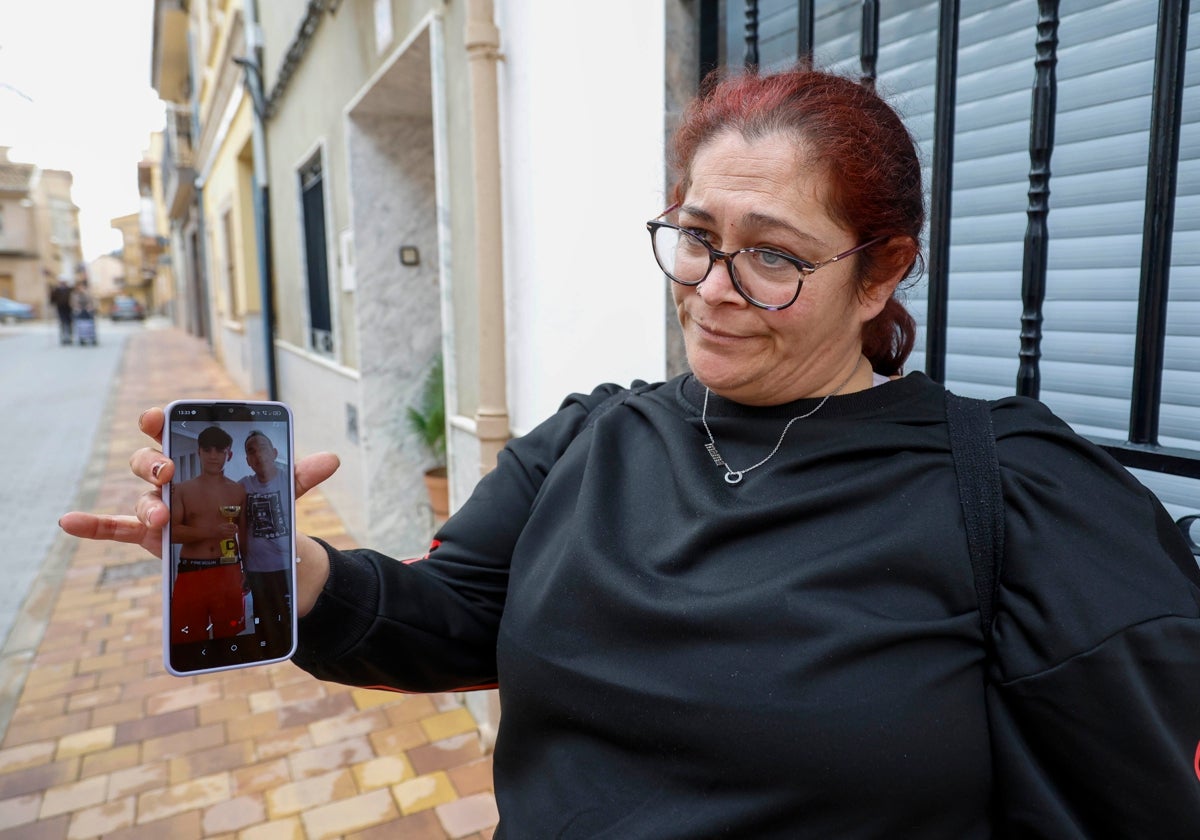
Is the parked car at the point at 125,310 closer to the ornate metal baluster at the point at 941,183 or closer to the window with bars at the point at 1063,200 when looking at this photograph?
the window with bars at the point at 1063,200

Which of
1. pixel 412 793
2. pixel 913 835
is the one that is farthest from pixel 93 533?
pixel 412 793

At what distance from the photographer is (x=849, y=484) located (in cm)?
116

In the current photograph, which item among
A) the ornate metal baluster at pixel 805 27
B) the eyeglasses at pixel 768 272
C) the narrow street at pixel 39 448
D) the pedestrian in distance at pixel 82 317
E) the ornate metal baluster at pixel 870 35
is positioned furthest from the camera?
the pedestrian in distance at pixel 82 317

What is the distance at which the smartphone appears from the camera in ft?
3.82

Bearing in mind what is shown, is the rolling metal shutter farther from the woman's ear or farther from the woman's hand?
the woman's hand

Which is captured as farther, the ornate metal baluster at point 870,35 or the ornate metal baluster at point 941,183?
the ornate metal baluster at point 870,35

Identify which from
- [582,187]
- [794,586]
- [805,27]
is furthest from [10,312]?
[794,586]

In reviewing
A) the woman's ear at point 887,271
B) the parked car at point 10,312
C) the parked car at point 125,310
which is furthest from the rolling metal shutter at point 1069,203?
the parked car at point 125,310

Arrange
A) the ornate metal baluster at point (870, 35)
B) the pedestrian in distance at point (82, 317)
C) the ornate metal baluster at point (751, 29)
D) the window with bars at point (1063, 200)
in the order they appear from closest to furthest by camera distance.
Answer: the window with bars at point (1063, 200), the ornate metal baluster at point (870, 35), the ornate metal baluster at point (751, 29), the pedestrian in distance at point (82, 317)

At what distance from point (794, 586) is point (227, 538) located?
0.79 metres

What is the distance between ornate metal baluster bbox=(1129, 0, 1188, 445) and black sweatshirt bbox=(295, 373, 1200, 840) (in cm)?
30

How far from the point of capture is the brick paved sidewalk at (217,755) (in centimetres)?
264

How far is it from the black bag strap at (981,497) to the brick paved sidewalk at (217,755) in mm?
2058

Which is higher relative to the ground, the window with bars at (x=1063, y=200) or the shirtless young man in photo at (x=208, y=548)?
the window with bars at (x=1063, y=200)
